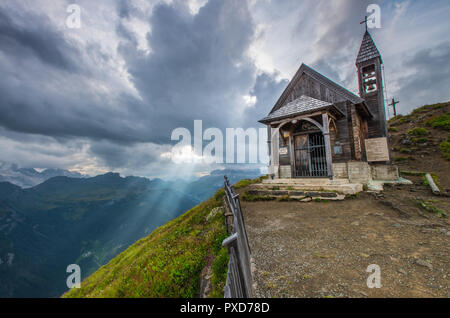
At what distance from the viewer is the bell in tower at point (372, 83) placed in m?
13.3

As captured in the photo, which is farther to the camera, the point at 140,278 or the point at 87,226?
the point at 87,226

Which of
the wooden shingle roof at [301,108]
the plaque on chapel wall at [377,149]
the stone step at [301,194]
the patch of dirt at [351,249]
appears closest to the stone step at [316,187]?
the stone step at [301,194]

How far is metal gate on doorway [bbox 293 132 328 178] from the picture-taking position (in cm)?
1269

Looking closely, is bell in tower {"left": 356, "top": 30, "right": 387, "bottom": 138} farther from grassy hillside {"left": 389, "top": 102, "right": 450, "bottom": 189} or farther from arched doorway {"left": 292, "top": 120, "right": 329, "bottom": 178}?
grassy hillside {"left": 389, "top": 102, "right": 450, "bottom": 189}

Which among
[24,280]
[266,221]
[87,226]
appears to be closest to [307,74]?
[266,221]

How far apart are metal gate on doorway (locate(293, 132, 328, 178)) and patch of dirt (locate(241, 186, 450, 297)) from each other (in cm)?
525

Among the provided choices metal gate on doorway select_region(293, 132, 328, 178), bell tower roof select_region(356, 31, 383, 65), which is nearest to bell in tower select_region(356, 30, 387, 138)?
bell tower roof select_region(356, 31, 383, 65)

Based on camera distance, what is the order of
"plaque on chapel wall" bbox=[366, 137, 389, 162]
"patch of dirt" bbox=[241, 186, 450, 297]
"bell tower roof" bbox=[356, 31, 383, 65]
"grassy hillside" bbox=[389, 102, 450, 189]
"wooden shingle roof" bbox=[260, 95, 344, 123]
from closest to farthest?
1. "patch of dirt" bbox=[241, 186, 450, 297]
2. "wooden shingle roof" bbox=[260, 95, 344, 123]
3. "plaque on chapel wall" bbox=[366, 137, 389, 162]
4. "bell tower roof" bbox=[356, 31, 383, 65]
5. "grassy hillside" bbox=[389, 102, 450, 189]

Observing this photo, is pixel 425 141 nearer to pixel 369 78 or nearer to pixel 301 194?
pixel 369 78

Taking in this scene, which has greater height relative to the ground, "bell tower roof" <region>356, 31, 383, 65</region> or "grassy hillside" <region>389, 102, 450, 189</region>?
"bell tower roof" <region>356, 31, 383, 65</region>

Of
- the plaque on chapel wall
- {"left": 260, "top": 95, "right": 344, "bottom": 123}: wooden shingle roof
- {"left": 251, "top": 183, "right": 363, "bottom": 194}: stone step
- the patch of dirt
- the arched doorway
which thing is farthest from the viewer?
the arched doorway

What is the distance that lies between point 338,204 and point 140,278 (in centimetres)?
787

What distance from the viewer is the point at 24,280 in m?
121
